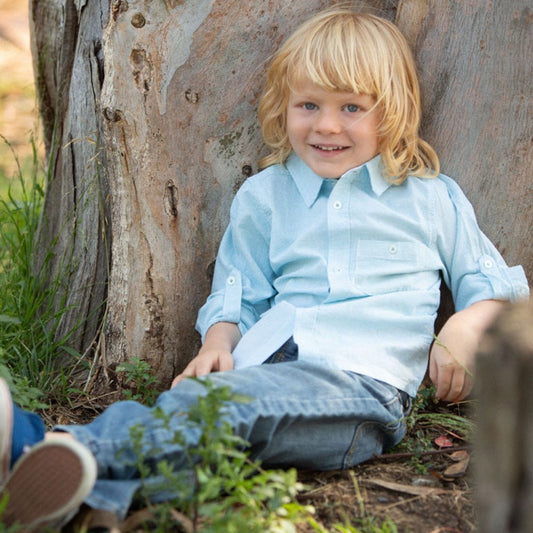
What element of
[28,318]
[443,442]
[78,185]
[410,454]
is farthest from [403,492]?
[78,185]

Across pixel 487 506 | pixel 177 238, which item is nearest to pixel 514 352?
pixel 487 506

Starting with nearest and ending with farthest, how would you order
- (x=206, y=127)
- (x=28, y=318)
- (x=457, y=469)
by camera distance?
(x=457, y=469), (x=206, y=127), (x=28, y=318)

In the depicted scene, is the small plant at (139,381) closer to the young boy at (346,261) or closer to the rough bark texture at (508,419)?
the young boy at (346,261)

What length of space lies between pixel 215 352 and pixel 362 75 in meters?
1.04

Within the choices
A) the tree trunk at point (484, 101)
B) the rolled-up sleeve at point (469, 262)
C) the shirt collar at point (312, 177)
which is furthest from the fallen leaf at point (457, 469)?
the shirt collar at point (312, 177)

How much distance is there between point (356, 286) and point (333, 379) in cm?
38

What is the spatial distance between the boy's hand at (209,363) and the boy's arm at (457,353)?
669mm

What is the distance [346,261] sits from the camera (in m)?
2.56

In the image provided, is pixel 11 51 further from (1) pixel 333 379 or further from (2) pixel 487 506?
(2) pixel 487 506

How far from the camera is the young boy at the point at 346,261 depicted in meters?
2.32

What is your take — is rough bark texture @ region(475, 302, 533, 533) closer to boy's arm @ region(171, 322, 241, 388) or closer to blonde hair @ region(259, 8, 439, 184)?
boy's arm @ region(171, 322, 241, 388)

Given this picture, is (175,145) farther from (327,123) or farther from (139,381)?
(139,381)

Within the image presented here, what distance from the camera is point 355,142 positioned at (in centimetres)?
257

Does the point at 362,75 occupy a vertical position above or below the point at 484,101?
above
